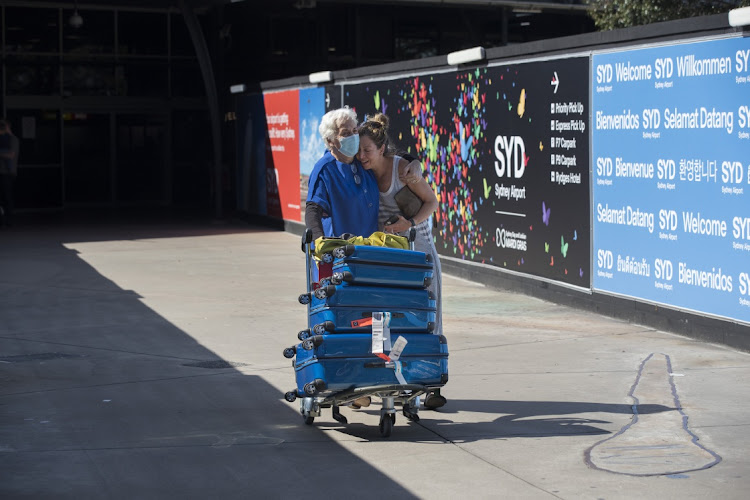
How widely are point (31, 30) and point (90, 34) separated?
1312 mm

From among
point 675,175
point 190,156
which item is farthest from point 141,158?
point 675,175

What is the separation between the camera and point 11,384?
8.07m

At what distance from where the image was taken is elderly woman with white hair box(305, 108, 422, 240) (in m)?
6.94

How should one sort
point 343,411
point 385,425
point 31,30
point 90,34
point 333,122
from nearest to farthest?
point 385,425, point 333,122, point 343,411, point 31,30, point 90,34

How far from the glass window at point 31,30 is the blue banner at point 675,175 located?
713 inches

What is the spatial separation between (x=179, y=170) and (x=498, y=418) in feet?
71.1

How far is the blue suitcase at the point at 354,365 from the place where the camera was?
6.34m

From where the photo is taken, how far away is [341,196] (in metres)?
6.98

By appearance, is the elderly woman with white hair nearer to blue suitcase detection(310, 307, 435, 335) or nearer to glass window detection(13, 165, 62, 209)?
blue suitcase detection(310, 307, 435, 335)

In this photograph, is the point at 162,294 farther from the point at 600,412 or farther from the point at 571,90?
the point at 600,412

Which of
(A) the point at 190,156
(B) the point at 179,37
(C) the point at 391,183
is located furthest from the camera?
(A) the point at 190,156

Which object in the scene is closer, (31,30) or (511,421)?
(511,421)

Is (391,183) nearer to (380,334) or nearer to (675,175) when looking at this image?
(380,334)

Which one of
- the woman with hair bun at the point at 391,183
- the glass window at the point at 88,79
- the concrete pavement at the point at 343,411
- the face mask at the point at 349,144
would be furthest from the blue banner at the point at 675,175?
the glass window at the point at 88,79
